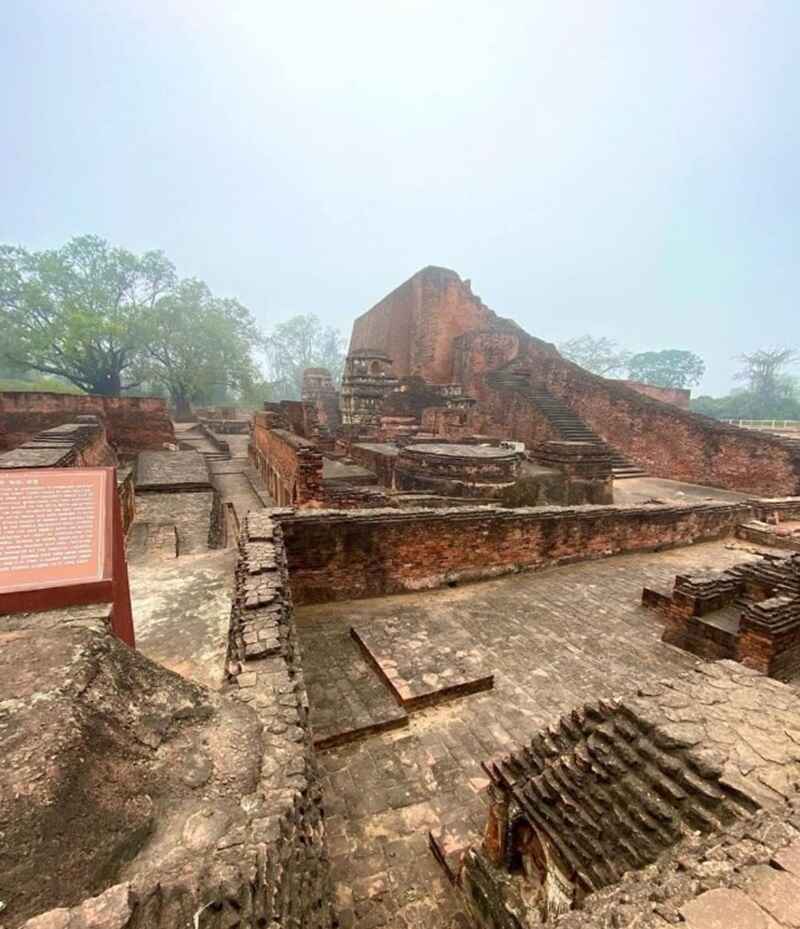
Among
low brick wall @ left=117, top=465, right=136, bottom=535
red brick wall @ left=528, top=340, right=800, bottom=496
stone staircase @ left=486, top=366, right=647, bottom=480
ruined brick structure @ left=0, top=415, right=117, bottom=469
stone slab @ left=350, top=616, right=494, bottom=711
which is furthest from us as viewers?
stone staircase @ left=486, top=366, right=647, bottom=480

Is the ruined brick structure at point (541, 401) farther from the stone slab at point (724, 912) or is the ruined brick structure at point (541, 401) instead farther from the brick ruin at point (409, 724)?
the stone slab at point (724, 912)

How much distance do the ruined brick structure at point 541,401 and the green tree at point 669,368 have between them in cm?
4191

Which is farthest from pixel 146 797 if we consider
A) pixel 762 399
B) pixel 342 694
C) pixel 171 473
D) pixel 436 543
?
pixel 762 399

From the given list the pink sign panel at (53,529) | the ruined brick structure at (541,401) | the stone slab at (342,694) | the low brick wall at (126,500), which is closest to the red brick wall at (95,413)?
the low brick wall at (126,500)

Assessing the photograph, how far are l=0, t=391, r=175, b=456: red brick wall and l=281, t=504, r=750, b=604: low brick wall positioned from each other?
12.4 meters

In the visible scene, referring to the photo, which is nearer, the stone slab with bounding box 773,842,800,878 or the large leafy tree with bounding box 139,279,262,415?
the stone slab with bounding box 773,842,800,878

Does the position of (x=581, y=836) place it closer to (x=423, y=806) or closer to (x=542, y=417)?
(x=423, y=806)

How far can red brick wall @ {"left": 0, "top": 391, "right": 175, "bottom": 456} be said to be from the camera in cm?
1266

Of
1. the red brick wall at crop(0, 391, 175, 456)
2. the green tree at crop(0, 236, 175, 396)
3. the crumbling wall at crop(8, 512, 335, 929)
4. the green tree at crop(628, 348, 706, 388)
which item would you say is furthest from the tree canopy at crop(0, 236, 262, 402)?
the green tree at crop(628, 348, 706, 388)

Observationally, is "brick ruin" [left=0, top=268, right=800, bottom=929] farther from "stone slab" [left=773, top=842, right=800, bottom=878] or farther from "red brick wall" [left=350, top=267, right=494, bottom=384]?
"red brick wall" [left=350, top=267, right=494, bottom=384]

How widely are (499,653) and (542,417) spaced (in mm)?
12853

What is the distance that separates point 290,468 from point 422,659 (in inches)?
220

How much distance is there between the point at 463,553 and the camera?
18.4 ft

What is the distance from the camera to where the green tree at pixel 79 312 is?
2048cm
